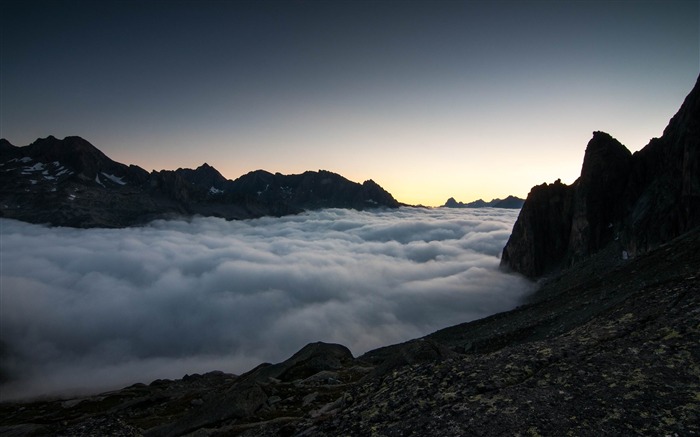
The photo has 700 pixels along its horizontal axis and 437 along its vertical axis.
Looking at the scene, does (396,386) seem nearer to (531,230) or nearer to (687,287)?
(687,287)

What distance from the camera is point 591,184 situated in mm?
120688

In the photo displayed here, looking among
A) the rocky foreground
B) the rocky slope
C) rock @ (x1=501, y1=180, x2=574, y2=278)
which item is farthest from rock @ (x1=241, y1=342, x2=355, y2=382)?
rock @ (x1=501, y1=180, x2=574, y2=278)

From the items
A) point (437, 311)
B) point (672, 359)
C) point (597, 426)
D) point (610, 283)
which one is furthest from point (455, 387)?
point (437, 311)

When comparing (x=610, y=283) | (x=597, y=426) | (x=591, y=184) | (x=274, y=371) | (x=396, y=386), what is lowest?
(x=274, y=371)

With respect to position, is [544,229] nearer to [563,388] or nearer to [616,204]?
[616,204]

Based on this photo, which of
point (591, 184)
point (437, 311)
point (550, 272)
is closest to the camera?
point (591, 184)

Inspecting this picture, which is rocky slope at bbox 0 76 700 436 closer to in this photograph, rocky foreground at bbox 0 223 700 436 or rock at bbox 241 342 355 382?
rocky foreground at bbox 0 223 700 436

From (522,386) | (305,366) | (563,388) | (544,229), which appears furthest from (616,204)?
(522,386)

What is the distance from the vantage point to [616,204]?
117 metres

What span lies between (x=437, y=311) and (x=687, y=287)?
19774 centimetres

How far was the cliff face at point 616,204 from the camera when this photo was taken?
258 feet

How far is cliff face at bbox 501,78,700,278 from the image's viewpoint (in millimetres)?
78525

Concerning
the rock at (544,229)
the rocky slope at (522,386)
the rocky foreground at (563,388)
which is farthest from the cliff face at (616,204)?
the rocky foreground at (563,388)

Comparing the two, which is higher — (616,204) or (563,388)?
(616,204)
